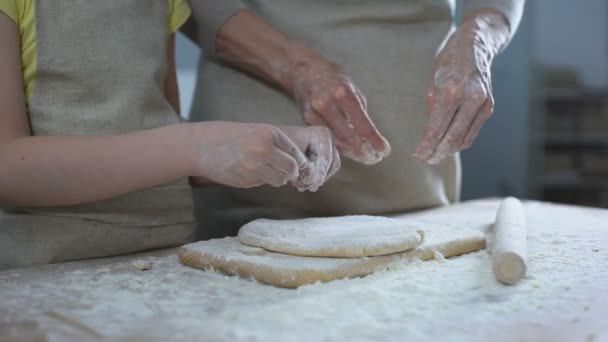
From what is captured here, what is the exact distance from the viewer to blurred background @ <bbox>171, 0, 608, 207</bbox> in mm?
3576

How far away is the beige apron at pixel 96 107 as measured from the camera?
0.93m

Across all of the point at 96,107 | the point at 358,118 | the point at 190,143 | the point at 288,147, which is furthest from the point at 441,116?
the point at 96,107

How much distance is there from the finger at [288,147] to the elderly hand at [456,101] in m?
0.30

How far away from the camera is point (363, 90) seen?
4.30ft

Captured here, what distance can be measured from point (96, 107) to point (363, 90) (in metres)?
0.57

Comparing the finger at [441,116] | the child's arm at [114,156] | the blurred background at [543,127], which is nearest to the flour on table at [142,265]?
the child's arm at [114,156]

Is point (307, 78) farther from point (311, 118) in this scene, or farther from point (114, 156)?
point (114, 156)

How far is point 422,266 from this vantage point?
87cm

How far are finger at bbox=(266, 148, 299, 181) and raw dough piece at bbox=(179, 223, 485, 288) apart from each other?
12cm

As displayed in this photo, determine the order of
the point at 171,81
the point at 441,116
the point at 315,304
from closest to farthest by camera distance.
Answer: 1. the point at 315,304
2. the point at 441,116
3. the point at 171,81

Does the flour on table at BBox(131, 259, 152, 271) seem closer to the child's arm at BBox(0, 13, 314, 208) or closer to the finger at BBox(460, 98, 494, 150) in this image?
the child's arm at BBox(0, 13, 314, 208)

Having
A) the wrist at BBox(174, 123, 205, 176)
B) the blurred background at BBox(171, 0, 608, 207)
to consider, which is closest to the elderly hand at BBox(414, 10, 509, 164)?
the wrist at BBox(174, 123, 205, 176)

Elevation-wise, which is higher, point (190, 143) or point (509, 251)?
point (190, 143)

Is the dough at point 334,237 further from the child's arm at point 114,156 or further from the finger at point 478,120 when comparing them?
the finger at point 478,120
